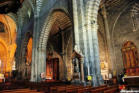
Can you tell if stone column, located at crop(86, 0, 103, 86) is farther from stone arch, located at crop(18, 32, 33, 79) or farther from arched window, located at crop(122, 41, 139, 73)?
stone arch, located at crop(18, 32, 33, 79)

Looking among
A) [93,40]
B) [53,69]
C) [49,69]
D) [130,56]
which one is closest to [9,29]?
[49,69]

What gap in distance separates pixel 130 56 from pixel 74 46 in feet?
29.2

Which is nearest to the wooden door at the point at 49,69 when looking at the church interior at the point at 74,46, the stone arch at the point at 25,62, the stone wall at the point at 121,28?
the church interior at the point at 74,46

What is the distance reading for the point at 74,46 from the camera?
8.92 metres

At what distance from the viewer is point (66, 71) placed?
2116 centimetres

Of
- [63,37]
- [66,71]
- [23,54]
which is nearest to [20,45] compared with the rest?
[23,54]

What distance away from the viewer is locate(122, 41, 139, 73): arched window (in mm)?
13649

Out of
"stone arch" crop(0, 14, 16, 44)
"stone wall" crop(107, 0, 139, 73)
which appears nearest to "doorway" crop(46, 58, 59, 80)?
"stone arch" crop(0, 14, 16, 44)

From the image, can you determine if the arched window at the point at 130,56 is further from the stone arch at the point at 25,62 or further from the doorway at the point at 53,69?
the stone arch at the point at 25,62

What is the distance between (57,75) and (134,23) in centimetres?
1556

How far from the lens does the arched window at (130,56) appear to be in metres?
13.6

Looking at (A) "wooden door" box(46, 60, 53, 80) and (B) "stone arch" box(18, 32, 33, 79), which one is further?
(A) "wooden door" box(46, 60, 53, 80)

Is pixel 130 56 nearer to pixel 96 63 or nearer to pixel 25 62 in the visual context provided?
pixel 96 63

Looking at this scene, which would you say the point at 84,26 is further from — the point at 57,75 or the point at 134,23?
the point at 57,75
